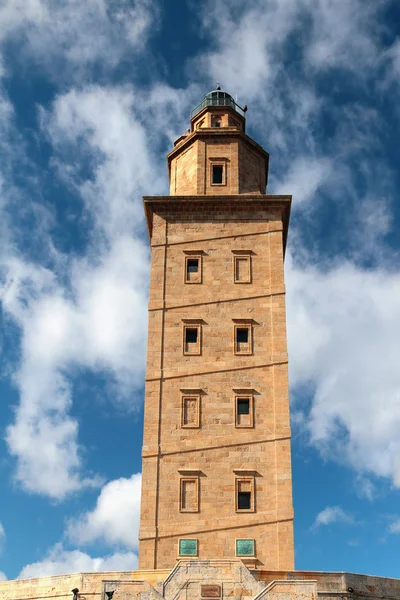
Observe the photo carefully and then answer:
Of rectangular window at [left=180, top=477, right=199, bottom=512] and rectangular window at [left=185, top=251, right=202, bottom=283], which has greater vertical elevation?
rectangular window at [left=185, top=251, right=202, bottom=283]

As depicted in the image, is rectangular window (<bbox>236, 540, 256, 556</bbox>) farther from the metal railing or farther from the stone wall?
the metal railing

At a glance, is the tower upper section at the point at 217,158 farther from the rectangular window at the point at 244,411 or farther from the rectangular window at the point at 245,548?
the rectangular window at the point at 245,548

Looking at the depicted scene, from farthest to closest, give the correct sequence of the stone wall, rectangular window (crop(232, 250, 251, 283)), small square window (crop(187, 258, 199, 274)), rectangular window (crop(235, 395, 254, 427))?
small square window (crop(187, 258, 199, 274))
rectangular window (crop(232, 250, 251, 283))
rectangular window (crop(235, 395, 254, 427))
the stone wall

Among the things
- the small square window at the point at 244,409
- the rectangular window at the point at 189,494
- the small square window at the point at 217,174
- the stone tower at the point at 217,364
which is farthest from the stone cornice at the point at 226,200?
the rectangular window at the point at 189,494

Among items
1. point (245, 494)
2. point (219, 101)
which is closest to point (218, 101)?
point (219, 101)

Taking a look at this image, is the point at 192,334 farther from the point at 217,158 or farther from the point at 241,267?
the point at 217,158

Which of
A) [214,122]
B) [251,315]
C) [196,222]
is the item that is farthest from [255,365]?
[214,122]

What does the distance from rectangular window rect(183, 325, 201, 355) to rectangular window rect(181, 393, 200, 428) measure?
198cm

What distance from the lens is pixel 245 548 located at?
27078 mm

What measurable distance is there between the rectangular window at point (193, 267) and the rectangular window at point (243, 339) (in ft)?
9.69

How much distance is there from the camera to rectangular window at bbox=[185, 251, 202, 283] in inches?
1281

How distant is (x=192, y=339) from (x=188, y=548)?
28.0ft

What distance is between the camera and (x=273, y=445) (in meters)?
28.8

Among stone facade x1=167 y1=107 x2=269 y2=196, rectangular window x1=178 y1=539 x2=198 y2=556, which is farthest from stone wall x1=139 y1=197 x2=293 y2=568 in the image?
stone facade x1=167 y1=107 x2=269 y2=196
